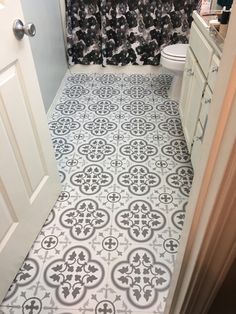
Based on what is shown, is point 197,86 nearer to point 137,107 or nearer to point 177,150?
point 177,150

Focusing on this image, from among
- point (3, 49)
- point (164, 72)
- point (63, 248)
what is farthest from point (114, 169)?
point (164, 72)

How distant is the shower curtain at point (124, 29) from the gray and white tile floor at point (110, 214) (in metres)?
0.61

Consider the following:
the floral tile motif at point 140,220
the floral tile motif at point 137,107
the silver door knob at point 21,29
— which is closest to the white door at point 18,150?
the silver door knob at point 21,29

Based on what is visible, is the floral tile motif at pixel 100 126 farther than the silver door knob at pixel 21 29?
Yes

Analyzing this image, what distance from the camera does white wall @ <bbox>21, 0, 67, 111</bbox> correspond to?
6.26 feet

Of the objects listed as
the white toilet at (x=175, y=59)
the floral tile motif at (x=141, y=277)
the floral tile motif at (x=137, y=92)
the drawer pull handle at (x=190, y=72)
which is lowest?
the floral tile motif at (x=141, y=277)

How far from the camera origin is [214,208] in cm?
54

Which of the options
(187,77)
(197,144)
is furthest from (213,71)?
(187,77)

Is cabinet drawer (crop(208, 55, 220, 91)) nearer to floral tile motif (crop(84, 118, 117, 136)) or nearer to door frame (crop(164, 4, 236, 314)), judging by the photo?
door frame (crop(164, 4, 236, 314))

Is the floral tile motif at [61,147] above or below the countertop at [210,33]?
below

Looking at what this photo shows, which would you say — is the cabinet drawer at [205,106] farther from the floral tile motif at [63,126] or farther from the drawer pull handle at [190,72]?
the floral tile motif at [63,126]

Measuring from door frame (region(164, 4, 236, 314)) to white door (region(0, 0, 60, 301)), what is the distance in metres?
0.71

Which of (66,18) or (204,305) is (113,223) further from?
(66,18)

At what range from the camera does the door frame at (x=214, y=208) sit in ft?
1.51
